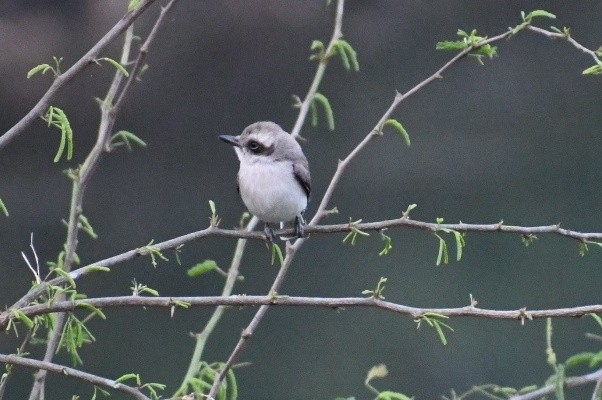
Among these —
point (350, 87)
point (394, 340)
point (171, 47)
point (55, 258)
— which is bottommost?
point (394, 340)

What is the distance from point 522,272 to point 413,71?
130 cm

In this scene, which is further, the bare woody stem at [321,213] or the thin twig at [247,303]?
the bare woody stem at [321,213]

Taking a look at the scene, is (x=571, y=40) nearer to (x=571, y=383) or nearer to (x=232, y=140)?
(x=571, y=383)

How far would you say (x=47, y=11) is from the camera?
17.2 ft

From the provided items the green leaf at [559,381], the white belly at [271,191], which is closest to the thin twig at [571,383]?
the green leaf at [559,381]

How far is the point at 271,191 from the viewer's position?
12.1ft

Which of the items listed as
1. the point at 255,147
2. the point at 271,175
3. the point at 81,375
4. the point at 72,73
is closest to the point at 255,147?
the point at 255,147

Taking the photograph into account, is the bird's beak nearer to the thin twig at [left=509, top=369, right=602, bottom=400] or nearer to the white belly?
the white belly

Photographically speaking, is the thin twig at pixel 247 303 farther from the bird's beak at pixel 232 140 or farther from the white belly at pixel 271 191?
the bird's beak at pixel 232 140

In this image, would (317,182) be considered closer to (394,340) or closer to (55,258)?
(394,340)

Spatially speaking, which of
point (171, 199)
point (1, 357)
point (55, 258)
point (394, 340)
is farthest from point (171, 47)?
point (1, 357)

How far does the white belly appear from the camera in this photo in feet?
12.1

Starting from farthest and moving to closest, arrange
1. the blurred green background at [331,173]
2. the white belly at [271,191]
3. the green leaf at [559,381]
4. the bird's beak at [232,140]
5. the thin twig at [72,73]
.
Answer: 1. the blurred green background at [331,173]
2. the bird's beak at [232,140]
3. the white belly at [271,191]
4. the thin twig at [72,73]
5. the green leaf at [559,381]

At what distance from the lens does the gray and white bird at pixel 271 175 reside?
3689mm
